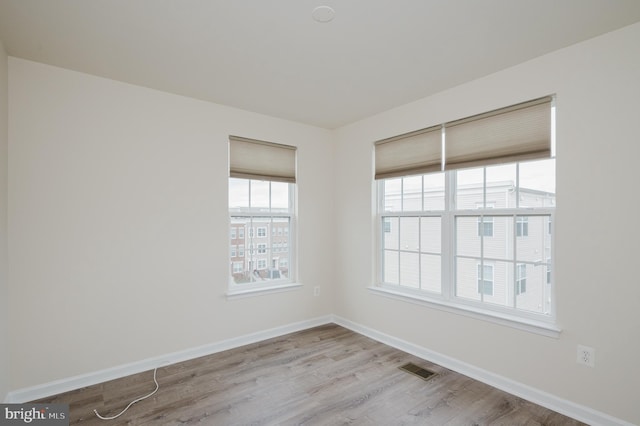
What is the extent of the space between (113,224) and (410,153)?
2.96 m

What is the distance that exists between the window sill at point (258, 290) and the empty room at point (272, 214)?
5cm

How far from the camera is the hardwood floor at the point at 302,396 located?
2.24m

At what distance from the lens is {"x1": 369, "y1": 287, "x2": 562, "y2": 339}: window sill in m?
2.38

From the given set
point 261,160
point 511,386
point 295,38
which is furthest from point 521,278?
point 261,160

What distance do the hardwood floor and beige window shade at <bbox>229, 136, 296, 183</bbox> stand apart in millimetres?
1965

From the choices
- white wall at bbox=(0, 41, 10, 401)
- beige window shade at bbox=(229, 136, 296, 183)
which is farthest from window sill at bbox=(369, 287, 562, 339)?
white wall at bbox=(0, 41, 10, 401)

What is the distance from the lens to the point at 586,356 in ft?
7.23

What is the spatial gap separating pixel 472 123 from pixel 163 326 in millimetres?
3460

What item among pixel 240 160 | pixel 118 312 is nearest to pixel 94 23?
pixel 240 160

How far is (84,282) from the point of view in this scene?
106 inches

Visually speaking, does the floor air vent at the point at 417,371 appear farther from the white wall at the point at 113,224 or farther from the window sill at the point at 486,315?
the white wall at the point at 113,224

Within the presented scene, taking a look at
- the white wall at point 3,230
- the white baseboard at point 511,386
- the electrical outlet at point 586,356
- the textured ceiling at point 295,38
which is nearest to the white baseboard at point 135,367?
the white wall at point 3,230

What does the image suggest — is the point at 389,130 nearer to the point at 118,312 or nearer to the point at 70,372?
the point at 118,312

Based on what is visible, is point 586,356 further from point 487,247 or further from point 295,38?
point 295,38
